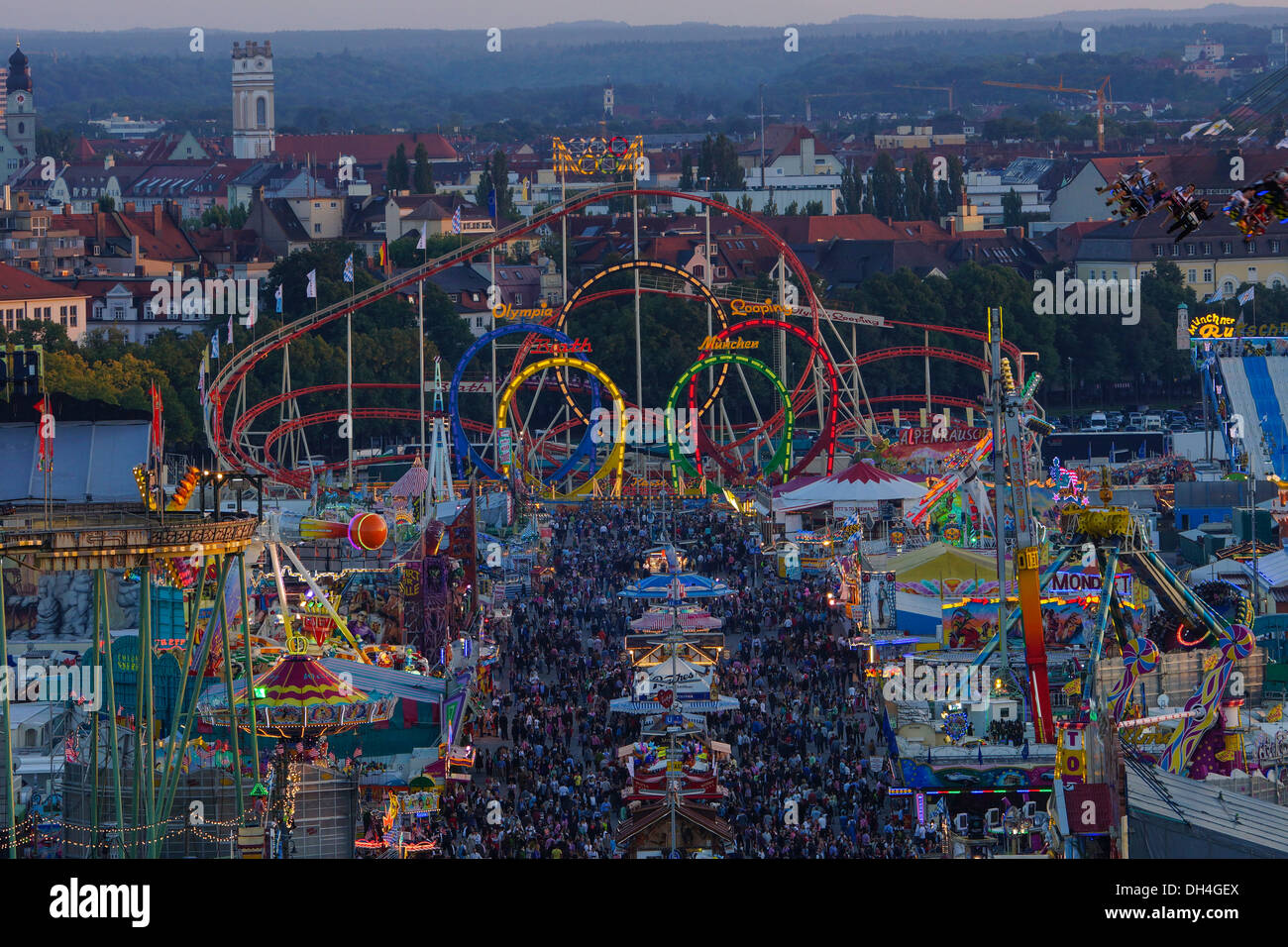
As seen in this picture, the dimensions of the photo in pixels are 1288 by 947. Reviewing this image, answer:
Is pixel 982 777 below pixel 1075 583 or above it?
below

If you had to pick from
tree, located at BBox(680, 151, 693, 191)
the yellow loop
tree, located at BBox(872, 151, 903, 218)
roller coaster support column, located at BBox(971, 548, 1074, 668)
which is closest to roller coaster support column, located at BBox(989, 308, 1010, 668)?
roller coaster support column, located at BBox(971, 548, 1074, 668)

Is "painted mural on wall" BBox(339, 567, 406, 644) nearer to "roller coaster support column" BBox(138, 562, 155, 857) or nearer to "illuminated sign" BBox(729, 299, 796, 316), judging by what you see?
"roller coaster support column" BBox(138, 562, 155, 857)

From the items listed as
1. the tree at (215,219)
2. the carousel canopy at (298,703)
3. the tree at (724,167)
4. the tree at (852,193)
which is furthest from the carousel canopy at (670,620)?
the tree at (724,167)

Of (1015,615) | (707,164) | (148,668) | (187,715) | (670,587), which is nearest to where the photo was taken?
(148,668)

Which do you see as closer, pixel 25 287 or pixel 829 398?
pixel 829 398

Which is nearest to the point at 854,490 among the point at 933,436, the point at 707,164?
the point at 933,436

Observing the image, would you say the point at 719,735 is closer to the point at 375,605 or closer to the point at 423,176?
the point at 375,605

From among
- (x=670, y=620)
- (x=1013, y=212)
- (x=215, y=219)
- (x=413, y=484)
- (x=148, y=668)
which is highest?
(x=1013, y=212)
